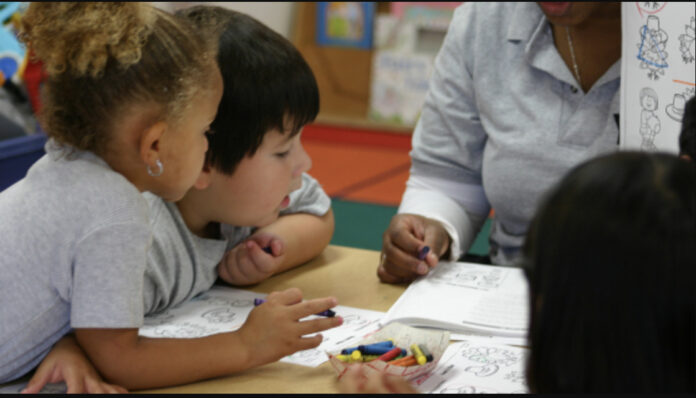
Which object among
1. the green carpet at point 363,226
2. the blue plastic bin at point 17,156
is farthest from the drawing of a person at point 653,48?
the green carpet at point 363,226

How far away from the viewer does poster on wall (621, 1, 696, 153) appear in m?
A: 1.13

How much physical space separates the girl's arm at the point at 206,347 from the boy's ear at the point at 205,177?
10.9 inches

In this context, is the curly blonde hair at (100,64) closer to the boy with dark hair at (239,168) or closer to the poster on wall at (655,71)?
the boy with dark hair at (239,168)

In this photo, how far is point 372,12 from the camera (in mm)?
4285

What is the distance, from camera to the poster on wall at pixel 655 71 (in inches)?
44.3

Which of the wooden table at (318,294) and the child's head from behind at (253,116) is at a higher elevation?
the child's head from behind at (253,116)

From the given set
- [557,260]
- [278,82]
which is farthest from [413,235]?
[557,260]

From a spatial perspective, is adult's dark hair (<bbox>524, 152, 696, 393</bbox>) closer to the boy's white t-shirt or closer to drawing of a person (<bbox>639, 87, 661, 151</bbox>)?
the boy's white t-shirt

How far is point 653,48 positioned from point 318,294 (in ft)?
2.05

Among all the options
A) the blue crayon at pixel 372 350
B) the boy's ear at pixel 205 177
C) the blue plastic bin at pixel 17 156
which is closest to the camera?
the blue crayon at pixel 372 350

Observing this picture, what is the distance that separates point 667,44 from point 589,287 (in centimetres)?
79

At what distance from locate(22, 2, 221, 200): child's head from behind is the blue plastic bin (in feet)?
1.71

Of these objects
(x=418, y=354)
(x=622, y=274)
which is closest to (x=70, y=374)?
(x=418, y=354)

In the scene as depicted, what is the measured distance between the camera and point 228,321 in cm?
106
